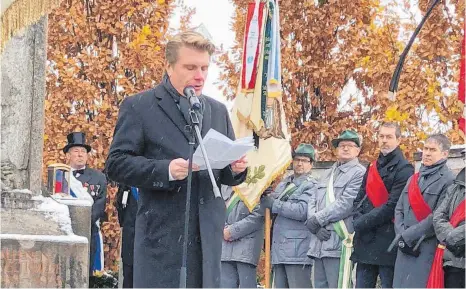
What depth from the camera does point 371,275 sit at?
9891mm

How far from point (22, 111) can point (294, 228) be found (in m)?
3.77

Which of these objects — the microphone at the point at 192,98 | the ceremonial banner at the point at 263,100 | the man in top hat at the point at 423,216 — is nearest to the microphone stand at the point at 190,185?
the microphone at the point at 192,98

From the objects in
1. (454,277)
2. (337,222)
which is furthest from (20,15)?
(337,222)

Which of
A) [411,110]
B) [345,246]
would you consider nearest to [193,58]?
[345,246]

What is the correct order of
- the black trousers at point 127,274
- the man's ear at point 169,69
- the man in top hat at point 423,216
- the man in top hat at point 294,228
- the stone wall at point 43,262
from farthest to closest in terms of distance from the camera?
1. the man in top hat at point 294,228
2. the black trousers at point 127,274
3. the man in top hat at point 423,216
4. the stone wall at point 43,262
5. the man's ear at point 169,69

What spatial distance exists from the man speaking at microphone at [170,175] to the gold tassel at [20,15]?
1.82 meters

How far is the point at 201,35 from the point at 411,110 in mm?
9916

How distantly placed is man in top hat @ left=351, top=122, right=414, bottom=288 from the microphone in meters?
4.35

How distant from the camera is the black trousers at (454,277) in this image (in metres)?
8.70

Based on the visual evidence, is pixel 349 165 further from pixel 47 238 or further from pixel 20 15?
pixel 20 15

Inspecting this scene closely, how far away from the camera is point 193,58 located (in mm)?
5730

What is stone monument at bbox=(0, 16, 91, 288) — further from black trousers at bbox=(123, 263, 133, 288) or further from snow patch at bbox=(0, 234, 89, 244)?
black trousers at bbox=(123, 263, 133, 288)

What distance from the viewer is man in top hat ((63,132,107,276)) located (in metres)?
11.7

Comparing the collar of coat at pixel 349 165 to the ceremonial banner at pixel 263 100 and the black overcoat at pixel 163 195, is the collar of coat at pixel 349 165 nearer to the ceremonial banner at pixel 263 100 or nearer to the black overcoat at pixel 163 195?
the ceremonial banner at pixel 263 100
